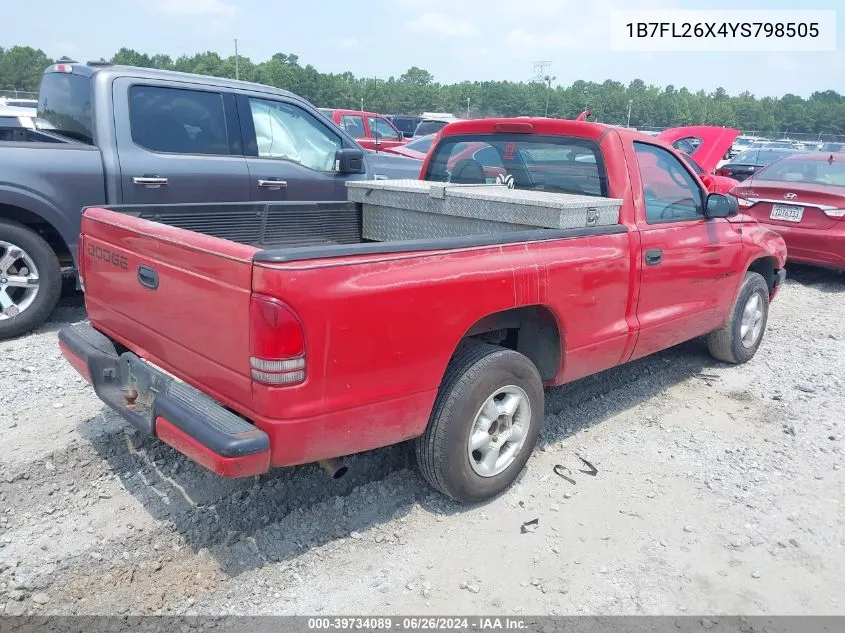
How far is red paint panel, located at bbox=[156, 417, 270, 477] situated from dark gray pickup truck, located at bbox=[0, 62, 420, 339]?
324 cm

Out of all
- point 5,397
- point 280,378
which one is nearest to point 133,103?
point 5,397

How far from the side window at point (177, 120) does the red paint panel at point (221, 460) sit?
3571 mm

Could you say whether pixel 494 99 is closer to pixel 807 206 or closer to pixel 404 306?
pixel 807 206

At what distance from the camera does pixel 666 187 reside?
437 cm

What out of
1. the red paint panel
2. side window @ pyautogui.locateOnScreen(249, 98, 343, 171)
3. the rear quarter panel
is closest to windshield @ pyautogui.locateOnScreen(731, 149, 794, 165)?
side window @ pyautogui.locateOnScreen(249, 98, 343, 171)

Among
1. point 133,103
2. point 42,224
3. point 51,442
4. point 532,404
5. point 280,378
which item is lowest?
point 51,442

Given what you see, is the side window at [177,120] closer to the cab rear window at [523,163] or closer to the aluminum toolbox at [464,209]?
the aluminum toolbox at [464,209]

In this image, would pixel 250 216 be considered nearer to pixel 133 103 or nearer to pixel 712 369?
pixel 133 103

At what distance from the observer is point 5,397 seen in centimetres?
418

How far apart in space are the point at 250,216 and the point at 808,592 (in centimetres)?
339

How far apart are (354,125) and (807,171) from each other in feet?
31.1

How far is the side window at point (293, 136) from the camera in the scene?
242 inches

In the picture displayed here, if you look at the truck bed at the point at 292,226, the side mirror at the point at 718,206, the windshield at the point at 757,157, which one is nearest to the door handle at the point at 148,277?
the truck bed at the point at 292,226

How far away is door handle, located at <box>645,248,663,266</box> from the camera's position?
3.97 m
